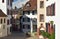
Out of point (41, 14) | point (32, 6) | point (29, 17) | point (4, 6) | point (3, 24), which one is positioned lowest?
point (3, 24)

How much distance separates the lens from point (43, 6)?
2419 centimetres

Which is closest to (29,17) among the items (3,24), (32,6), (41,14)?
(32,6)

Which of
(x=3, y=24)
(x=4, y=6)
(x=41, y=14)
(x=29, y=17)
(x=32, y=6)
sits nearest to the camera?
(x=41, y=14)

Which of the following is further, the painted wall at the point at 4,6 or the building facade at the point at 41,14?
the painted wall at the point at 4,6

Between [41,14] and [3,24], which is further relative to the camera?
[3,24]

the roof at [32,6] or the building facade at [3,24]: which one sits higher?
the roof at [32,6]

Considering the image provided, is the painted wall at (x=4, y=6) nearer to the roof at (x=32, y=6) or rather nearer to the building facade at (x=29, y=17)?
the building facade at (x=29, y=17)

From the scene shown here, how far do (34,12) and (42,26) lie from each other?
30.6 ft

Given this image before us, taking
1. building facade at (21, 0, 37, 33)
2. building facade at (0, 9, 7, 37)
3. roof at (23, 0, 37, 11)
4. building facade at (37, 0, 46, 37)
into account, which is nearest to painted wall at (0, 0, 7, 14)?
building facade at (0, 9, 7, 37)

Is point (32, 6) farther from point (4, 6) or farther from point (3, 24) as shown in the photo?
point (3, 24)

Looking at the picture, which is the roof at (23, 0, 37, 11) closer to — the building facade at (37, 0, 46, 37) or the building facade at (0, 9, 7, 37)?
the building facade at (0, 9, 7, 37)

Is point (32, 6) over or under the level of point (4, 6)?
over

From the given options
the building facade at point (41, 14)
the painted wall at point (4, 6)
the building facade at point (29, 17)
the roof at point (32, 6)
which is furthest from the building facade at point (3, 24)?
the roof at point (32, 6)

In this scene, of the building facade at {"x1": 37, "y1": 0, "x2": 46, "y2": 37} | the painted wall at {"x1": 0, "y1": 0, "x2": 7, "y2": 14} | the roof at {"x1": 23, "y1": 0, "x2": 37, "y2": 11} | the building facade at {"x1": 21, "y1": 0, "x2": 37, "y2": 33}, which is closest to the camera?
the building facade at {"x1": 37, "y1": 0, "x2": 46, "y2": 37}
